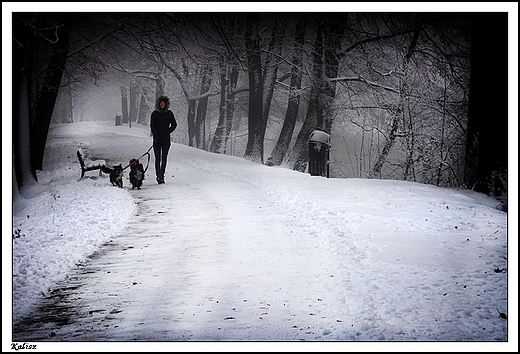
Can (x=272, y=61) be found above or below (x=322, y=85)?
above

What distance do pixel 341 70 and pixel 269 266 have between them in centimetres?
1257

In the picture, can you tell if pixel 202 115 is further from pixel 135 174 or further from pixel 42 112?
pixel 135 174

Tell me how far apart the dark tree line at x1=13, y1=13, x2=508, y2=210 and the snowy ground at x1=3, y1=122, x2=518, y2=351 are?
1.92 meters

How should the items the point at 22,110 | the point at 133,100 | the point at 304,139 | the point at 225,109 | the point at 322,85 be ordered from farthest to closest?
the point at 133,100 < the point at 225,109 < the point at 304,139 < the point at 322,85 < the point at 22,110

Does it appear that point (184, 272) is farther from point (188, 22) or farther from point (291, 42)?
point (291, 42)

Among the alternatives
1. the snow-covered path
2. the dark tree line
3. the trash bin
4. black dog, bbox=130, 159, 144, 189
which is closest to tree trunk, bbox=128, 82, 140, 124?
the dark tree line

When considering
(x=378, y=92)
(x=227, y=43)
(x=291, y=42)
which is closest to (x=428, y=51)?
(x=378, y=92)

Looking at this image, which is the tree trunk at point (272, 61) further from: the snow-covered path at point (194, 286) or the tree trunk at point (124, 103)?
the tree trunk at point (124, 103)

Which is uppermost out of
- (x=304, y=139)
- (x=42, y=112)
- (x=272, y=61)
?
(x=272, y=61)

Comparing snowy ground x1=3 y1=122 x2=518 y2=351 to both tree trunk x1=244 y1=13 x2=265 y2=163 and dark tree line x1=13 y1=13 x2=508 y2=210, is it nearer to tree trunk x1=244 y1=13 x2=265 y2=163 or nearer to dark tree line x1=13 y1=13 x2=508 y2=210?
dark tree line x1=13 y1=13 x2=508 y2=210

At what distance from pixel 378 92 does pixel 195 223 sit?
10.8m

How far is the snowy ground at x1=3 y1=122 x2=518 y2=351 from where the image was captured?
4.27m

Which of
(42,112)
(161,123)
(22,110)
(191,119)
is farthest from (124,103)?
(22,110)

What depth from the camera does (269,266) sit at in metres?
5.65
